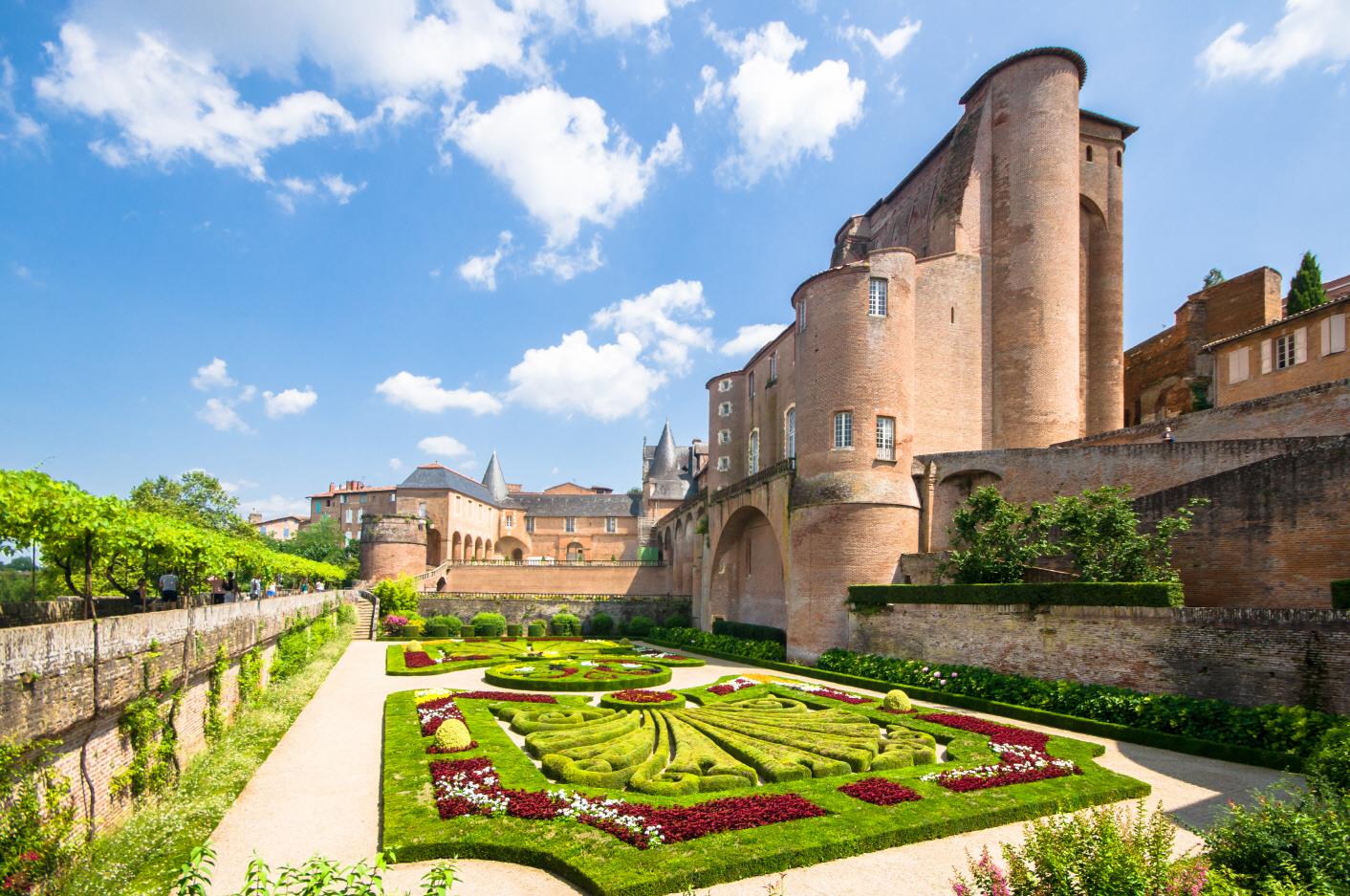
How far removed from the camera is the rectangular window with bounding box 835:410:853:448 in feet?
84.8

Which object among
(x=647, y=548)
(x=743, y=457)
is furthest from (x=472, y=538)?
(x=743, y=457)

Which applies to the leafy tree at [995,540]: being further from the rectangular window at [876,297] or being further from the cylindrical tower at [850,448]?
the rectangular window at [876,297]

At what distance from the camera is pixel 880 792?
35.5ft

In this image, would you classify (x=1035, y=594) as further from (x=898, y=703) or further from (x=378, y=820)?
(x=378, y=820)

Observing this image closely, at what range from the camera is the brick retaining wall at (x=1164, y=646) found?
42.8 ft

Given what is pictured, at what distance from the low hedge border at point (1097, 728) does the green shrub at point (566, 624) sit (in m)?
20.9

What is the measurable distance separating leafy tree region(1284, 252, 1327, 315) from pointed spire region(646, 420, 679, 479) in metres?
45.4

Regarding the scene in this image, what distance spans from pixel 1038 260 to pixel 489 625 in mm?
29580

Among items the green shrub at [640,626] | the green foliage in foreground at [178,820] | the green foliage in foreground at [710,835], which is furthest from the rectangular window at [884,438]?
the green shrub at [640,626]

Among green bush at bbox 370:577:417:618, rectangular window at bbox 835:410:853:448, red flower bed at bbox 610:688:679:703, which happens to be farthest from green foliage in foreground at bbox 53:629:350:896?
green bush at bbox 370:577:417:618

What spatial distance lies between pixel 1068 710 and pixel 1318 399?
11.3 metres

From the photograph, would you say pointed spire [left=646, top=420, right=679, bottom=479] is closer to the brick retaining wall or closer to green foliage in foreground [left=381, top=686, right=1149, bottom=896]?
the brick retaining wall

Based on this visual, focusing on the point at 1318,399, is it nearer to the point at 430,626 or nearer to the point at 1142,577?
the point at 1142,577

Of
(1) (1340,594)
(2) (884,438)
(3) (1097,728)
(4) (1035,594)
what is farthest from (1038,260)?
(3) (1097,728)
